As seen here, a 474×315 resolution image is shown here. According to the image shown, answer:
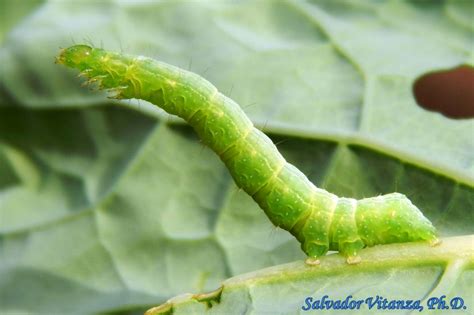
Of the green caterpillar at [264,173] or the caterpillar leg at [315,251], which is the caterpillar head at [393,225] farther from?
the caterpillar leg at [315,251]

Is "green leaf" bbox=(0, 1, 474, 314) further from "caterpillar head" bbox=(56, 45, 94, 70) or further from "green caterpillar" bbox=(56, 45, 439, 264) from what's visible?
"caterpillar head" bbox=(56, 45, 94, 70)

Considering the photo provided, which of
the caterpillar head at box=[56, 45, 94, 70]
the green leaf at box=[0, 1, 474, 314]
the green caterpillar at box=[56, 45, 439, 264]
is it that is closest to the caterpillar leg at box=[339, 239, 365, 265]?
the green caterpillar at box=[56, 45, 439, 264]

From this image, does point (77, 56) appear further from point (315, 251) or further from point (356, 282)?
point (356, 282)

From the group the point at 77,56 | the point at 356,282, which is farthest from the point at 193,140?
the point at 356,282

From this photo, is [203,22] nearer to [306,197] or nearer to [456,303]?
[306,197]

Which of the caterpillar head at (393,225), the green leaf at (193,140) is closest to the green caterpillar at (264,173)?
the caterpillar head at (393,225)

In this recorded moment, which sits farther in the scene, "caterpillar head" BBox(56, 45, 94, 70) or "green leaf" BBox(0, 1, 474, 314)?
"green leaf" BBox(0, 1, 474, 314)

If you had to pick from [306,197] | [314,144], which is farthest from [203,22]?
[306,197]
